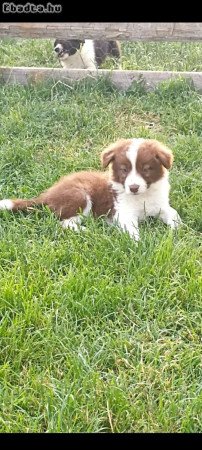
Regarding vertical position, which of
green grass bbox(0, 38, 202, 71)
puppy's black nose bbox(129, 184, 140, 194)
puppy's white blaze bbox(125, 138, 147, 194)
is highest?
puppy's white blaze bbox(125, 138, 147, 194)

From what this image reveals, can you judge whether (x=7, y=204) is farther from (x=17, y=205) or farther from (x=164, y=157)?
(x=164, y=157)

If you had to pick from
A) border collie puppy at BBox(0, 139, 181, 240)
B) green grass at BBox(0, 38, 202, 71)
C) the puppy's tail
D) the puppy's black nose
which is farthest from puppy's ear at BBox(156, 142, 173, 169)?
green grass at BBox(0, 38, 202, 71)

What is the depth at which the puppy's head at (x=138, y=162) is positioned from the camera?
4613 mm

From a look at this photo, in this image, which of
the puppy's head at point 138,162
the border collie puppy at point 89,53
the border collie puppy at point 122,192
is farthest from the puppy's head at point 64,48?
the puppy's head at point 138,162

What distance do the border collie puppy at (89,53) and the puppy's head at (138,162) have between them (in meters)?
3.87

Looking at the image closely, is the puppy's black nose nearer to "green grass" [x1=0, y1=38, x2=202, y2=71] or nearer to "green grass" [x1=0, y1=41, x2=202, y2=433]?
"green grass" [x1=0, y1=41, x2=202, y2=433]

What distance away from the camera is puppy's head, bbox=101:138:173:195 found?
4613 millimetres

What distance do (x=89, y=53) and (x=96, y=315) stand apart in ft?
18.2

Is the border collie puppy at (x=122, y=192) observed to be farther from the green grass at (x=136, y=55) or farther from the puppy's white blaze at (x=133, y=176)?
the green grass at (x=136, y=55)

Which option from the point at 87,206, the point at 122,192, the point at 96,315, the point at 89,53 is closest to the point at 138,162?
the point at 122,192

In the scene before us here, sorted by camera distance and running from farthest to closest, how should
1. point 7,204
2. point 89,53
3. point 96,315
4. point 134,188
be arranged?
1. point 89,53
2. point 7,204
3. point 134,188
4. point 96,315

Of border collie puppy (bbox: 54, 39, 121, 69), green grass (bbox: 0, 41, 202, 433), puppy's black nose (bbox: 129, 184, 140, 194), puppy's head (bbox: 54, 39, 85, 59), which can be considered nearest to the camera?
green grass (bbox: 0, 41, 202, 433)

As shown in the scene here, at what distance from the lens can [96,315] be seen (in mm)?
3646

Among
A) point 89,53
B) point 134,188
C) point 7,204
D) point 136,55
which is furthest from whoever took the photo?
point 136,55
